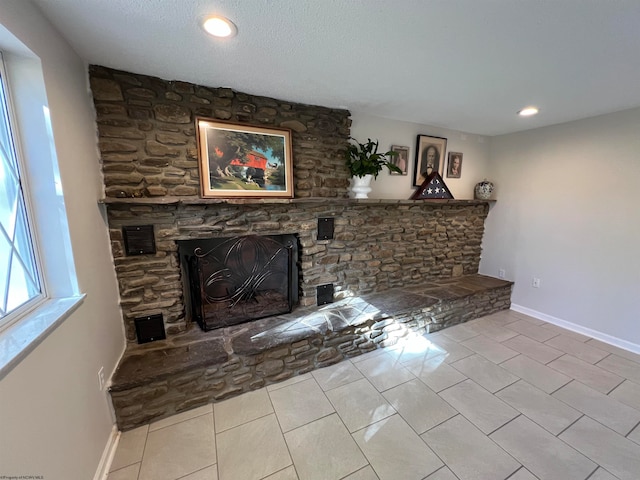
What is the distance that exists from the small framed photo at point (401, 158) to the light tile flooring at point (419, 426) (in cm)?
202

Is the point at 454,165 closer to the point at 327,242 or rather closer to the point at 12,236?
the point at 327,242

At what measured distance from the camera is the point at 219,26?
123cm

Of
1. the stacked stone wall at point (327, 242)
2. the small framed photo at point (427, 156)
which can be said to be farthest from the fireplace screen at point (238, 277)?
the small framed photo at point (427, 156)

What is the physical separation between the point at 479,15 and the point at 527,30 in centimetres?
32

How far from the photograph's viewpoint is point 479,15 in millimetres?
1150

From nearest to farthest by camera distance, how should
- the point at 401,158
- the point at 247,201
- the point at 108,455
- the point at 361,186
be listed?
the point at 108,455 → the point at 247,201 → the point at 361,186 → the point at 401,158

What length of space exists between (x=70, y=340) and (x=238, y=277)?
1.21 m

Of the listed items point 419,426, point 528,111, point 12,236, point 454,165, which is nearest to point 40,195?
point 12,236

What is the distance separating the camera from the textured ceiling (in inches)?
44.0

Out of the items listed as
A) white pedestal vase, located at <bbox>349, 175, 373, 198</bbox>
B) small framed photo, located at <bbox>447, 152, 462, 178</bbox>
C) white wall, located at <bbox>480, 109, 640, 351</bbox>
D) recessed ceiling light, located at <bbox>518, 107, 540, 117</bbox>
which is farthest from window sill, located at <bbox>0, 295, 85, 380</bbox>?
white wall, located at <bbox>480, 109, 640, 351</bbox>

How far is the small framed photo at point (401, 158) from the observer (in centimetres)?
285

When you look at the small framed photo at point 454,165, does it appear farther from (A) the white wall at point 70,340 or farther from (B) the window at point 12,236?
(B) the window at point 12,236

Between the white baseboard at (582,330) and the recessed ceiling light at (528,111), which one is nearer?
the recessed ceiling light at (528,111)

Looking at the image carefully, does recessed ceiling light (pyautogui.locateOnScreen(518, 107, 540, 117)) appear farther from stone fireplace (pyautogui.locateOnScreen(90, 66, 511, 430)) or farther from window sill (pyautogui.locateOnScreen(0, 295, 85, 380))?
A: window sill (pyautogui.locateOnScreen(0, 295, 85, 380))
